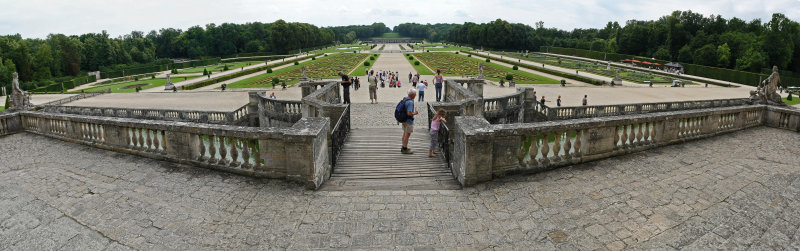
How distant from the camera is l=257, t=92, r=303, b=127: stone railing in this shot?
47.4 feet

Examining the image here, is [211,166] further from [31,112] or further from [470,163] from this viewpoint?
[31,112]

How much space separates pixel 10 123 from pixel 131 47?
350 feet

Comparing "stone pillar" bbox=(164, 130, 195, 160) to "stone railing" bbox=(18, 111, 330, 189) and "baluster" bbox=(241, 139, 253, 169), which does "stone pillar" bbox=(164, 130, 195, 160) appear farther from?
"baluster" bbox=(241, 139, 253, 169)

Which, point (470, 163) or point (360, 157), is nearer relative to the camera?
point (470, 163)

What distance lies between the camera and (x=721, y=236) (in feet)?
16.5

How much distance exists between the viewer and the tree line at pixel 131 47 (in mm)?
65812

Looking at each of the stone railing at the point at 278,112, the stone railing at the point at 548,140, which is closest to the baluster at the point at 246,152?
the stone railing at the point at 548,140

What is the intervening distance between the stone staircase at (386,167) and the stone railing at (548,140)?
22.0 inches

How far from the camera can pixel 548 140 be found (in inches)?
312

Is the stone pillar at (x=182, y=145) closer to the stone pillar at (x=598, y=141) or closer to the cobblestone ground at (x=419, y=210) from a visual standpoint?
the cobblestone ground at (x=419, y=210)

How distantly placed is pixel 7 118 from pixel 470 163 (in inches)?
506

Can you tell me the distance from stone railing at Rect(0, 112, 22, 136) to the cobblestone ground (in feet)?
16.4

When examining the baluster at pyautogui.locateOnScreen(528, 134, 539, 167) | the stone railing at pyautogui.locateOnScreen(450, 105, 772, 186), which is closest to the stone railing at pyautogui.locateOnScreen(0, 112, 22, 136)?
the stone railing at pyautogui.locateOnScreen(450, 105, 772, 186)

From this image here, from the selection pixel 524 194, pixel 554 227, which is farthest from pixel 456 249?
pixel 524 194
